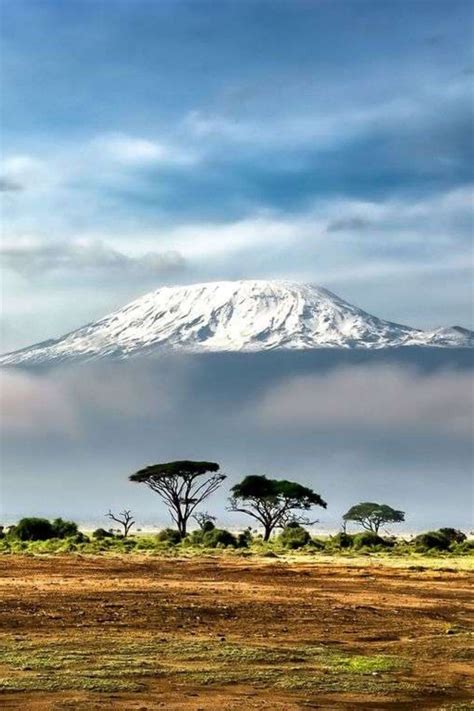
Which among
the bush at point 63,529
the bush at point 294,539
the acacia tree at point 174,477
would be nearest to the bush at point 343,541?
the bush at point 294,539

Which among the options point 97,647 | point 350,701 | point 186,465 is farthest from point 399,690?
point 186,465

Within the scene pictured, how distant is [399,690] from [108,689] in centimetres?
426

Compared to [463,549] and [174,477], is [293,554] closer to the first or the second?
[463,549]

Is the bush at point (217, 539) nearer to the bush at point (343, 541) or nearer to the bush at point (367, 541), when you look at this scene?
the bush at point (343, 541)

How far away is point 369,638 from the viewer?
19984 mm

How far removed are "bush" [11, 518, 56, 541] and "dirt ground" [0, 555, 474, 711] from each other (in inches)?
1565

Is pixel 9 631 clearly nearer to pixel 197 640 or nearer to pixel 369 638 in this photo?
pixel 197 640

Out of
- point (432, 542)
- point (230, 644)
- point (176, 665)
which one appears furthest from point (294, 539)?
point (176, 665)

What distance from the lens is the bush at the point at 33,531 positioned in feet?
233

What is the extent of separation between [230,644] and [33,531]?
55.9 meters

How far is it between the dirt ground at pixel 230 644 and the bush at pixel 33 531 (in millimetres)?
39742

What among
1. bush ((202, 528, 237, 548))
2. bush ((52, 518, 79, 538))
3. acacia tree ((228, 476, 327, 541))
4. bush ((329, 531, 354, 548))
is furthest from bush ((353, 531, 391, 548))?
acacia tree ((228, 476, 327, 541))

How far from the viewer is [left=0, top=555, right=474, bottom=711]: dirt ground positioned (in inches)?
571

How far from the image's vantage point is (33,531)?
72188 millimetres
